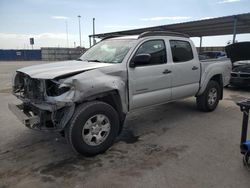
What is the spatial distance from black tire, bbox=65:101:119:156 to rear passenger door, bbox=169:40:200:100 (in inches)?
73.0

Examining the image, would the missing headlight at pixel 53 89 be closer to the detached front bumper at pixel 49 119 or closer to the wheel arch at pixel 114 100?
the detached front bumper at pixel 49 119

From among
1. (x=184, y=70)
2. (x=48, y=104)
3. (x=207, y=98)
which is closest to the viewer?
(x=48, y=104)

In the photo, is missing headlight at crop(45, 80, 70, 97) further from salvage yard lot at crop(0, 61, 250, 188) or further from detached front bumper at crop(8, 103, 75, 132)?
salvage yard lot at crop(0, 61, 250, 188)

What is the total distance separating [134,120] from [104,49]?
1844 mm

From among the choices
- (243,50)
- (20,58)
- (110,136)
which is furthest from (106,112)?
(20,58)

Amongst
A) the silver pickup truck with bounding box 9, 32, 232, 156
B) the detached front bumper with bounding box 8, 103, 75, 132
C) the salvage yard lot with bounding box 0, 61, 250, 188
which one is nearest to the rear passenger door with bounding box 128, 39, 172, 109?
the silver pickup truck with bounding box 9, 32, 232, 156

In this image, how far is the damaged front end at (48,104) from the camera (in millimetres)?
3353

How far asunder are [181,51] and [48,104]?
3.26 meters

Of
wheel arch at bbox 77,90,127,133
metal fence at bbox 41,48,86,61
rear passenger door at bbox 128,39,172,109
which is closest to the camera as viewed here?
wheel arch at bbox 77,90,127,133

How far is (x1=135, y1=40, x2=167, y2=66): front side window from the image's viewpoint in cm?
452

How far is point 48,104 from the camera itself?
346 cm

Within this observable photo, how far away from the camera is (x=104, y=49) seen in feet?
16.1

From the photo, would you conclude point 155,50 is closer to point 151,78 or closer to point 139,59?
point 151,78

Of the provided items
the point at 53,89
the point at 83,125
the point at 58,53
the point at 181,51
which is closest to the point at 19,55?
the point at 58,53
